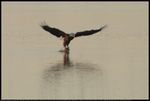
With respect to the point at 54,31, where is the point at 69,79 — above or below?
below

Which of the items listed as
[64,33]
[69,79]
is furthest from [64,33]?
[69,79]

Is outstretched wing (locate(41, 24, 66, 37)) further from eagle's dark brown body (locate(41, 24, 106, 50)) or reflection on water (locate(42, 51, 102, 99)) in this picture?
reflection on water (locate(42, 51, 102, 99))

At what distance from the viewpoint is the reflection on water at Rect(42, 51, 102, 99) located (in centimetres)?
364

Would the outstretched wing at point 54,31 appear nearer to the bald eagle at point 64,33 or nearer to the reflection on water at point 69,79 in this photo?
the bald eagle at point 64,33

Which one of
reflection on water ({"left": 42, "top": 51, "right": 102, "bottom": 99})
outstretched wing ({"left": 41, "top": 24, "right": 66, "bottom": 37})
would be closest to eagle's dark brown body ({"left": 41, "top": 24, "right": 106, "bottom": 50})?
outstretched wing ({"left": 41, "top": 24, "right": 66, "bottom": 37})

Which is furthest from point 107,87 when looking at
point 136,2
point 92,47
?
point 136,2

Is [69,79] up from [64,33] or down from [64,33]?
down

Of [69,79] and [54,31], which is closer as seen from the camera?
[69,79]

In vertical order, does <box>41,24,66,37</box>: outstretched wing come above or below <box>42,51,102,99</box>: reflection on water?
above

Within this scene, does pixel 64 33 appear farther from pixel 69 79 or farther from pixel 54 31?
pixel 69 79

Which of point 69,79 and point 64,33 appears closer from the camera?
point 69,79

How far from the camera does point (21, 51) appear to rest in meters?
3.84

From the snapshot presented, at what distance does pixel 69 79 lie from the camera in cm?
370

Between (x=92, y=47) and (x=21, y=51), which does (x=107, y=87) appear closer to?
(x=92, y=47)
